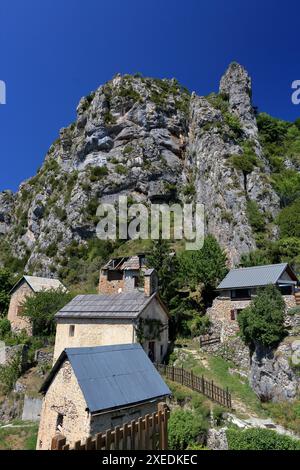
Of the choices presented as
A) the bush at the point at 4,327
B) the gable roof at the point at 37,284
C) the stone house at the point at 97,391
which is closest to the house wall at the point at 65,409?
the stone house at the point at 97,391

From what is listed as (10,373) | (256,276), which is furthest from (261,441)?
(10,373)

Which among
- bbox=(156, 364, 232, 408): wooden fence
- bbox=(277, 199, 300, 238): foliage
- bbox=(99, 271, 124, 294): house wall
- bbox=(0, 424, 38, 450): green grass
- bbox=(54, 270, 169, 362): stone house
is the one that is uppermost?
bbox=(277, 199, 300, 238): foliage

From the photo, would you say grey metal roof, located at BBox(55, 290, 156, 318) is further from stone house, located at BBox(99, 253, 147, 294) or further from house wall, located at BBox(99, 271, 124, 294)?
house wall, located at BBox(99, 271, 124, 294)

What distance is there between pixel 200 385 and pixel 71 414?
10.6m

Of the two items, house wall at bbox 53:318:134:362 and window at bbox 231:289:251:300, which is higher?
window at bbox 231:289:251:300

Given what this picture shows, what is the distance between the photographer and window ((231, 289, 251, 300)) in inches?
1137

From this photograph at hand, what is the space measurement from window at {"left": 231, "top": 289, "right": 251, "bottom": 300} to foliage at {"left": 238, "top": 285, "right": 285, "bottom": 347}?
4.43 metres

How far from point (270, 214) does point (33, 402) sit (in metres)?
34.5

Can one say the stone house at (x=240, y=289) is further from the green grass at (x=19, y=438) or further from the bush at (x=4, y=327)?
the bush at (x=4, y=327)

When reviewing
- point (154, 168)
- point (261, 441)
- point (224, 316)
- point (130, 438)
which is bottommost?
point (261, 441)

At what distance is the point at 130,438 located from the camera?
552 centimetres

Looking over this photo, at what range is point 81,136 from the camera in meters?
73.6

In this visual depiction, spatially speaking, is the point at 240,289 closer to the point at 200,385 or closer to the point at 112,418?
the point at 200,385

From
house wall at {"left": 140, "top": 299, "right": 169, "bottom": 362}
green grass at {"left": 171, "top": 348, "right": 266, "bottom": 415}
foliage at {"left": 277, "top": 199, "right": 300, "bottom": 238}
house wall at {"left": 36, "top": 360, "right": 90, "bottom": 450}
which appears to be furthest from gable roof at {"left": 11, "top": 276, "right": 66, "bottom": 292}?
foliage at {"left": 277, "top": 199, "right": 300, "bottom": 238}
